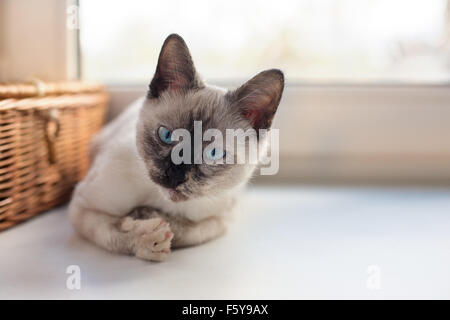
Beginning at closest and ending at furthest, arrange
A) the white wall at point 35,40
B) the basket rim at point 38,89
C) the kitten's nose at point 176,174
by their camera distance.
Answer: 1. the kitten's nose at point 176,174
2. the basket rim at point 38,89
3. the white wall at point 35,40

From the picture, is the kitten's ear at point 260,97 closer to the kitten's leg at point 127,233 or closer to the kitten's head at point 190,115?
the kitten's head at point 190,115

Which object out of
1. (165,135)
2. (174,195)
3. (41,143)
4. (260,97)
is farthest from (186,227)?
(41,143)

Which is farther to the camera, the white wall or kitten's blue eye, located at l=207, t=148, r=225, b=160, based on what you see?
the white wall

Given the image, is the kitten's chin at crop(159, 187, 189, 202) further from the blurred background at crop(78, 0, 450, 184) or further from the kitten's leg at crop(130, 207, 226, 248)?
the blurred background at crop(78, 0, 450, 184)

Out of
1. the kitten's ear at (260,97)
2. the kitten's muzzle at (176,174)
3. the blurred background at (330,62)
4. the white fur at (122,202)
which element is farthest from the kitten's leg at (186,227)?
the blurred background at (330,62)

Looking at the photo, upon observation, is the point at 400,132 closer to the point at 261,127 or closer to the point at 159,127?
the point at 261,127

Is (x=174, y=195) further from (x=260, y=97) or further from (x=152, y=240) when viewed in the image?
(x=260, y=97)

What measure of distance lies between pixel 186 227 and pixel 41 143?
44cm

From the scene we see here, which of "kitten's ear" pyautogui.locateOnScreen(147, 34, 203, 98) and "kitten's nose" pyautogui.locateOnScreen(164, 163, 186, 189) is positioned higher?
"kitten's ear" pyautogui.locateOnScreen(147, 34, 203, 98)

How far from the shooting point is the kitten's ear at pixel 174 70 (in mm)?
858

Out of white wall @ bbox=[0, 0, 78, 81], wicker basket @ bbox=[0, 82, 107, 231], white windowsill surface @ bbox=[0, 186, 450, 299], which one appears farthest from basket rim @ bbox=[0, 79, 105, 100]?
white windowsill surface @ bbox=[0, 186, 450, 299]

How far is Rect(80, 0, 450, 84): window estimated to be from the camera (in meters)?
1.41

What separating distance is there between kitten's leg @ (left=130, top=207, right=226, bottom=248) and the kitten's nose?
131mm

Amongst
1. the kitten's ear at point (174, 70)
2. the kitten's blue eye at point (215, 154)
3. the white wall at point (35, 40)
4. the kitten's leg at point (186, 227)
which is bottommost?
the kitten's leg at point (186, 227)
